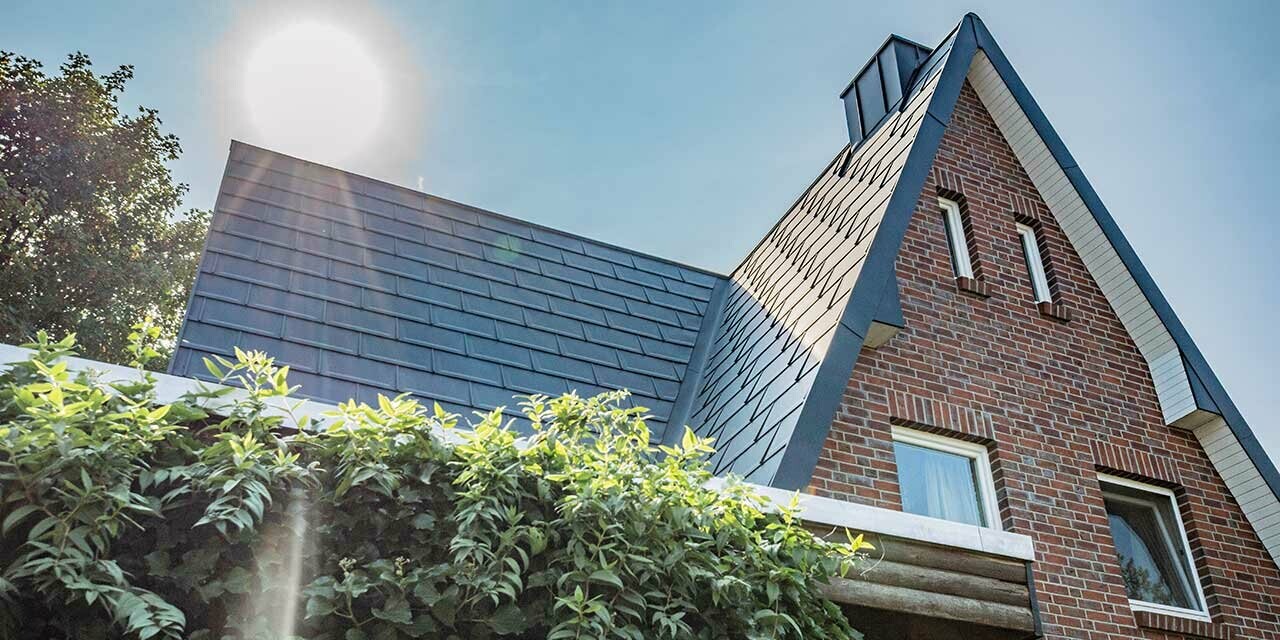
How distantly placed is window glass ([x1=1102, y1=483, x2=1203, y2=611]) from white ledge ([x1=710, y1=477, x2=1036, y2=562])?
240 cm

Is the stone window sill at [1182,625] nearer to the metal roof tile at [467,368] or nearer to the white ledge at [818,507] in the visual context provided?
the white ledge at [818,507]

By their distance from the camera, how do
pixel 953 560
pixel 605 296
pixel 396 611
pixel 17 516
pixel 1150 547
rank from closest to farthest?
pixel 17 516 < pixel 396 611 < pixel 953 560 < pixel 1150 547 < pixel 605 296

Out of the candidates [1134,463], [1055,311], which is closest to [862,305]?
[1055,311]

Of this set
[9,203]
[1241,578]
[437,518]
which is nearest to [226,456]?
[437,518]

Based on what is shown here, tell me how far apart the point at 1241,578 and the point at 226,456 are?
26.3 ft

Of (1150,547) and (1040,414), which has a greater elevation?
(1040,414)

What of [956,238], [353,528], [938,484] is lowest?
[353,528]

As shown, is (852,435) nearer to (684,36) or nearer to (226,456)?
(226,456)

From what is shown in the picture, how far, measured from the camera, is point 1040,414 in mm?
8352

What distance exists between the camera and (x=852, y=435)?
7301 mm

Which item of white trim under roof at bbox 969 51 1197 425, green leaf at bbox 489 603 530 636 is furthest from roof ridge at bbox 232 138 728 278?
green leaf at bbox 489 603 530 636

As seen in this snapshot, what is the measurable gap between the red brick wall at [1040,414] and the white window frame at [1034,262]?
0.39ft

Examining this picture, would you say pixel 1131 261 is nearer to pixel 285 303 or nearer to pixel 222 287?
pixel 285 303

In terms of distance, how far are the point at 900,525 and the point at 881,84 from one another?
6.26 metres
